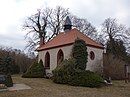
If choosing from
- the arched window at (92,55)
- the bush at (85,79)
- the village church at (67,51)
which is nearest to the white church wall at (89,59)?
the village church at (67,51)

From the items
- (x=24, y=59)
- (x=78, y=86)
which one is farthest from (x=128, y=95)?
(x=24, y=59)

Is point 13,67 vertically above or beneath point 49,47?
beneath

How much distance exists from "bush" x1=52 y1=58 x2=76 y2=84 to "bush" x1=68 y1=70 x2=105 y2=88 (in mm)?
545

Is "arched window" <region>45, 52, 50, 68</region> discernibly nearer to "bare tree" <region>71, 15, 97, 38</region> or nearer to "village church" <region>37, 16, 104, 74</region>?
"village church" <region>37, 16, 104, 74</region>

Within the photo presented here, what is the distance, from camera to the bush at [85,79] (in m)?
21.9

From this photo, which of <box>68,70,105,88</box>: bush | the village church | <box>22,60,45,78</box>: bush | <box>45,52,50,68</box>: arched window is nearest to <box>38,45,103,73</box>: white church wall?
the village church

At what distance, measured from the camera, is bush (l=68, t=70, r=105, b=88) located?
71.9ft

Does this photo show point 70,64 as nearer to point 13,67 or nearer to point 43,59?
point 43,59

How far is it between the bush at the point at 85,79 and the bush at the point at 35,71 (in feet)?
28.9

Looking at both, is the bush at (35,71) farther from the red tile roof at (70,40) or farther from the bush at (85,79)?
the bush at (85,79)

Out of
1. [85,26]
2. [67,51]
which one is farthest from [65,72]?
[85,26]

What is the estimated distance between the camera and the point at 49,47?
31.9 metres

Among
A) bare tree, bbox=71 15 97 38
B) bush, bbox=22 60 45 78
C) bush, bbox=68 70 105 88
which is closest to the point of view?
bush, bbox=68 70 105 88

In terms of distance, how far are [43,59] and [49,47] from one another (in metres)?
2.48
